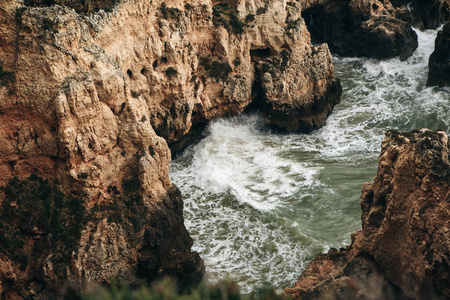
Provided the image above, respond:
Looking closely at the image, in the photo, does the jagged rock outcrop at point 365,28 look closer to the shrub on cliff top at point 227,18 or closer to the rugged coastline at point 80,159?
the shrub on cliff top at point 227,18

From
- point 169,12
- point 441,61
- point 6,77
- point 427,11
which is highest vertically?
point 169,12

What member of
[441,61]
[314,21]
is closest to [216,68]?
[441,61]

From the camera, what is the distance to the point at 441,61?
3059 cm

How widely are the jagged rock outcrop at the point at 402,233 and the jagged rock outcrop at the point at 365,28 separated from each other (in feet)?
76.5

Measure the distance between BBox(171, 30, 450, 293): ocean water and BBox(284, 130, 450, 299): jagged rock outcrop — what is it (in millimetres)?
3617

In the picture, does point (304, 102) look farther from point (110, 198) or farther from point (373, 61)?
point (110, 198)

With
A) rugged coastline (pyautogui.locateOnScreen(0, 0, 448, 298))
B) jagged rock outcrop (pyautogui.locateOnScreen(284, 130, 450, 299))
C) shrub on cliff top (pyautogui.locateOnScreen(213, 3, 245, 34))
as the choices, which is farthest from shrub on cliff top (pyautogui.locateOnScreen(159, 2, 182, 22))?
jagged rock outcrop (pyautogui.locateOnScreen(284, 130, 450, 299))

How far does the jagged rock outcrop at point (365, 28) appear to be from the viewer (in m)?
35.3

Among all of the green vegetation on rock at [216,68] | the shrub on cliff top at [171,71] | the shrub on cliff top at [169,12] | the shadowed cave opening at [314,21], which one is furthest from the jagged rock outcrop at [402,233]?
the shadowed cave opening at [314,21]

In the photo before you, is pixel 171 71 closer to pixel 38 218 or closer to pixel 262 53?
pixel 262 53

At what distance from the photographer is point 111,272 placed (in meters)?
15.3

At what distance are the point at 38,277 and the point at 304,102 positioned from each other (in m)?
17.0

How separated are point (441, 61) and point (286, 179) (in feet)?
46.0

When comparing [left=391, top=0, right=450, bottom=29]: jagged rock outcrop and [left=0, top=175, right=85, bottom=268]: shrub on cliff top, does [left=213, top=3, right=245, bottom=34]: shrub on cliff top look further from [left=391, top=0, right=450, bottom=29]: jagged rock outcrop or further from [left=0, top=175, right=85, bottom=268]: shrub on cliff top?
[left=391, top=0, right=450, bottom=29]: jagged rock outcrop
